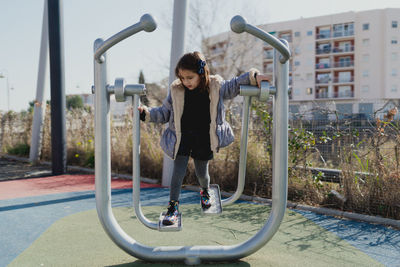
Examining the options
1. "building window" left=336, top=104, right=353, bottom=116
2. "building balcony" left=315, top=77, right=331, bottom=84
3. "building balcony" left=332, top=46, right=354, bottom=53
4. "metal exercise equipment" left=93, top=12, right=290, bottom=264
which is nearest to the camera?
"metal exercise equipment" left=93, top=12, right=290, bottom=264

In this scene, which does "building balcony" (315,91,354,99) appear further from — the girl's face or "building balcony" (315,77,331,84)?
the girl's face

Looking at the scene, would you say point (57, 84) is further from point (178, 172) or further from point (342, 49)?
point (342, 49)

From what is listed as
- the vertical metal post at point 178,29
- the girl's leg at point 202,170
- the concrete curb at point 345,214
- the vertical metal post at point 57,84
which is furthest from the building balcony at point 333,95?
the girl's leg at point 202,170

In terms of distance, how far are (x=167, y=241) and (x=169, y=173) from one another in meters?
2.47

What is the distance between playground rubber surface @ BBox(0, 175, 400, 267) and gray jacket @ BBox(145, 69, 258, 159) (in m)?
0.80

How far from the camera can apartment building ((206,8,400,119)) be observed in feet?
128

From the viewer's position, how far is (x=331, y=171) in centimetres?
422

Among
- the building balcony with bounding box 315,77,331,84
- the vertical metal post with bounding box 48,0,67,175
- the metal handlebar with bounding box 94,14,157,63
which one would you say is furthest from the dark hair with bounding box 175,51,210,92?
the building balcony with bounding box 315,77,331,84

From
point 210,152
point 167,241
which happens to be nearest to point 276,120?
point 210,152

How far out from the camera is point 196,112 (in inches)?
93.5

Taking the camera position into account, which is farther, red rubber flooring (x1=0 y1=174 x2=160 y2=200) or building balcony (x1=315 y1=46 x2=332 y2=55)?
building balcony (x1=315 y1=46 x2=332 y2=55)

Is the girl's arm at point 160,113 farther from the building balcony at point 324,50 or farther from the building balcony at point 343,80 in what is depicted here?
the building balcony at point 324,50

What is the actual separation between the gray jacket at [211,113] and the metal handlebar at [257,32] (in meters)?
0.35

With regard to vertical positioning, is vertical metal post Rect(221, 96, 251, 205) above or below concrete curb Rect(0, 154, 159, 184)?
above
